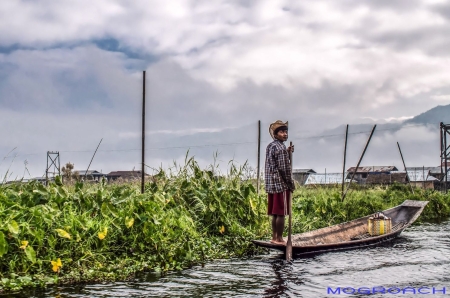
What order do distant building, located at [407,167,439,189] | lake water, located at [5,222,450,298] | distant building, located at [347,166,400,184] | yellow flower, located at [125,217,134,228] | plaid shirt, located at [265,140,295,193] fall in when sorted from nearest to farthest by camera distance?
lake water, located at [5,222,450,298], yellow flower, located at [125,217,134,228], plaid shirt, located at [265,140,295,193], distant building, located at [407,167,439,189], distant building, located at [347,166,400,184]

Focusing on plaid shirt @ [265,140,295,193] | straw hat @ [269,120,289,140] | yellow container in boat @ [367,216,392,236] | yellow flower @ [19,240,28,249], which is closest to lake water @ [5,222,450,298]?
yellow flower @ [19,240,28,249]

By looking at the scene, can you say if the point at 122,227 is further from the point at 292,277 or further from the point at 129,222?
the point at 292,277

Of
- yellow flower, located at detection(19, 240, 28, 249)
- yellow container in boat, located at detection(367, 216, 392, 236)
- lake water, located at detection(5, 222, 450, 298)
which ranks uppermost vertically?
yellow flower, located at detection(19, 240, 28, 249)

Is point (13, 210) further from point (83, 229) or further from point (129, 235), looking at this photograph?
point (129, 235)

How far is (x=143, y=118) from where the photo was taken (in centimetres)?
944

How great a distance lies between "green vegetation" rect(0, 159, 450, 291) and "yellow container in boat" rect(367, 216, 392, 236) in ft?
7.39

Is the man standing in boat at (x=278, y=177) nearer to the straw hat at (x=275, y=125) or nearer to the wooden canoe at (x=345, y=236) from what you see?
the straw hat at (x=275, y=125)

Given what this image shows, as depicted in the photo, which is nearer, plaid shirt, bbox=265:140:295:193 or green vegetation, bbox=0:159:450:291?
green vegetation, bbox=0:159:450:291

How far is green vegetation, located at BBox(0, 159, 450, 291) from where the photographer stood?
611 cm

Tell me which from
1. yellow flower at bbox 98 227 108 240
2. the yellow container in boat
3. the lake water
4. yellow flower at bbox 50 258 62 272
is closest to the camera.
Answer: the lake water

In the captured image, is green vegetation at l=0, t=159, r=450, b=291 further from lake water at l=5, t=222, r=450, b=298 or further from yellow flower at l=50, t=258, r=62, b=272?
lake water at l=5, t=222, r=450, b=298

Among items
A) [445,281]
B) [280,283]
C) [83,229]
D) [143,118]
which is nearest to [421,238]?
[445,281]

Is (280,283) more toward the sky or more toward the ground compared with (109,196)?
more toward the ground

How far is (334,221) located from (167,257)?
20.7ft
